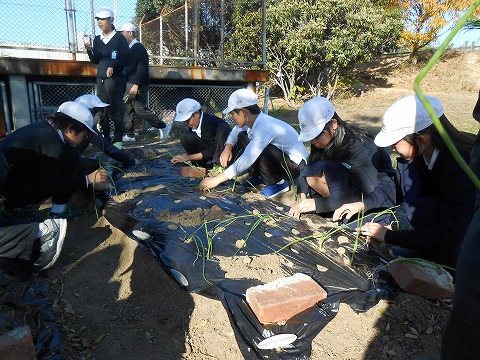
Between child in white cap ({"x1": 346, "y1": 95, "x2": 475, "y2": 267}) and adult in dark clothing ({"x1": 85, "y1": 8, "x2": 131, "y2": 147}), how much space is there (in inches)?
150

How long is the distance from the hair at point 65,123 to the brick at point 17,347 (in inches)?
77.8

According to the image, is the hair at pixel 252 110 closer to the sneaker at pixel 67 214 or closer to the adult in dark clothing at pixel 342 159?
the adult in dark clothing at pixel 342 159

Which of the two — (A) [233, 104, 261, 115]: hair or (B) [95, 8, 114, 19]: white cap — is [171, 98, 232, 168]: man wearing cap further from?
(B) [95, 8, 114, 19]: white cap

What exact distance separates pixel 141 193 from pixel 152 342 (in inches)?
54.1

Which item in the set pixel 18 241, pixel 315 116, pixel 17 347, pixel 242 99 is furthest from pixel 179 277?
pixel 242 99

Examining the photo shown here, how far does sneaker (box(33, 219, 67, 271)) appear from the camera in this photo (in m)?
2.49

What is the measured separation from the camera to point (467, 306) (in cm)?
80

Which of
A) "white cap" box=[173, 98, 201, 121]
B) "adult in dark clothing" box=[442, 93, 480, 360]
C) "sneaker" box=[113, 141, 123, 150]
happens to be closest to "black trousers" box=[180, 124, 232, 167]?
"white cap" box=[173, 98, 201, 121]

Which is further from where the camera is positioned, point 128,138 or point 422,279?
point 128,138

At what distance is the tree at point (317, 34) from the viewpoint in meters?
11.1

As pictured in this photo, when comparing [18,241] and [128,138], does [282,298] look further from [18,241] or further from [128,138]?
[128,138]

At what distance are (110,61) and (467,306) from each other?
5.20 m

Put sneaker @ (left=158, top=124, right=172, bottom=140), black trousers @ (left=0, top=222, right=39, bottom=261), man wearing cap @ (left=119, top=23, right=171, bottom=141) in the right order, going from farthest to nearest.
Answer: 1. sneaker @ (left=158, top=124, right=172, bottom=140)
2. man wearing cap @ (left=119, top=23, right=171, bottom=141)
3. black trousers @ (left=0, top=222, right=39, bottom=261)

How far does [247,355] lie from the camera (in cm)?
172
